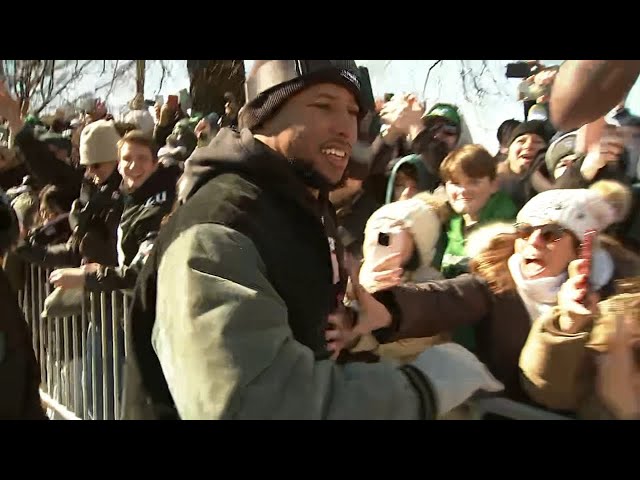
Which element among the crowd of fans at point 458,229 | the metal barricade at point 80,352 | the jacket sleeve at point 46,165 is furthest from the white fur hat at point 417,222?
the jacket sleeve at point 46,165

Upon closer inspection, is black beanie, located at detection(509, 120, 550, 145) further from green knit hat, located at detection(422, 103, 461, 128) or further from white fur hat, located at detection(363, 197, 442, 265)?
white fur hat, located at detection(363, 197, 442, 265)

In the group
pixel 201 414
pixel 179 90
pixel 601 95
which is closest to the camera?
pixel 201 414

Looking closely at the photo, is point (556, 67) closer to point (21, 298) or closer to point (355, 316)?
point (355, 316)

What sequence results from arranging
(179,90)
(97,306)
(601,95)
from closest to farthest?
1. (601,95)
2. (179,90)
3. (97,306)

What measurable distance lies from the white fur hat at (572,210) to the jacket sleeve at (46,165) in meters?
1.61

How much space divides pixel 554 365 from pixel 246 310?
0.96 metres

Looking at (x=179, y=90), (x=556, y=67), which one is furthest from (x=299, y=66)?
(x=556, y=67)

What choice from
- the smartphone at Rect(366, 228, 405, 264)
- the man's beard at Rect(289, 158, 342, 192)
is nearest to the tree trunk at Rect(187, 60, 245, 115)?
the man's beard at Rect(289, 158, 342, 192)

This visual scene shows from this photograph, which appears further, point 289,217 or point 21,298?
point 21,298

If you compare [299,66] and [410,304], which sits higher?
[299,66]

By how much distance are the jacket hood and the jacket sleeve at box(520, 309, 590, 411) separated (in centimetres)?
80

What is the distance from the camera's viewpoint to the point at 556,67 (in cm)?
227

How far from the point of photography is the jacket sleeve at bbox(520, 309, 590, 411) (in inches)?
86.4
